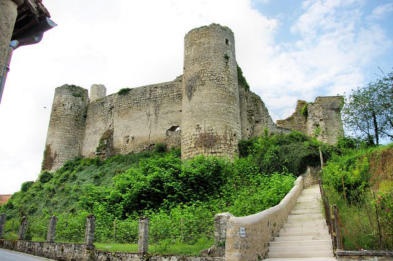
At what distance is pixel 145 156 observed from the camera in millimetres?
22156

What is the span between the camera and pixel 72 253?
426 inches

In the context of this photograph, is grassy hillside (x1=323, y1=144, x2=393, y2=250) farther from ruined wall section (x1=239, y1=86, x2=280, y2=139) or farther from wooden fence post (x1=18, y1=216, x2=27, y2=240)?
wooden fence post (x1=18, y1=216, x2=27, y2=240)

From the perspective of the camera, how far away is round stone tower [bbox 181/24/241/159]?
1769cm

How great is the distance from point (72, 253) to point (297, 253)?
713 centimetres

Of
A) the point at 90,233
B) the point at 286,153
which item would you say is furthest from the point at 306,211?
the point at 286,153

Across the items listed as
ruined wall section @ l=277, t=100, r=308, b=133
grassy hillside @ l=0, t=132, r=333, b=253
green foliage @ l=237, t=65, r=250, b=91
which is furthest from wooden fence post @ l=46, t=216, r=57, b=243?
ruined wall section @ l=277, t=100, r=308, b=133

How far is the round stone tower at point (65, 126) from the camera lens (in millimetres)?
26547

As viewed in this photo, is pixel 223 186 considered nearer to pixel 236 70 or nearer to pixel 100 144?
pixel 236 70

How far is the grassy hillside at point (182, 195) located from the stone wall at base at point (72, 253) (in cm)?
48

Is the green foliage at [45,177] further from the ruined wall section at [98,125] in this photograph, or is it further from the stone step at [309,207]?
the stone step at [309,207]

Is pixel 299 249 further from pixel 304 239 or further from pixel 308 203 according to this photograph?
pixel 308 203

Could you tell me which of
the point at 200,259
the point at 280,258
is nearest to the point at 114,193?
the point at 200,259

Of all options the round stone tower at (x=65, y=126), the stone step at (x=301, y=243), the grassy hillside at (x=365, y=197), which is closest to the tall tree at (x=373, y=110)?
the grassy hillside at (x=365, y=197)

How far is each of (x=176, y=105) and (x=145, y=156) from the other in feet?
13.3
